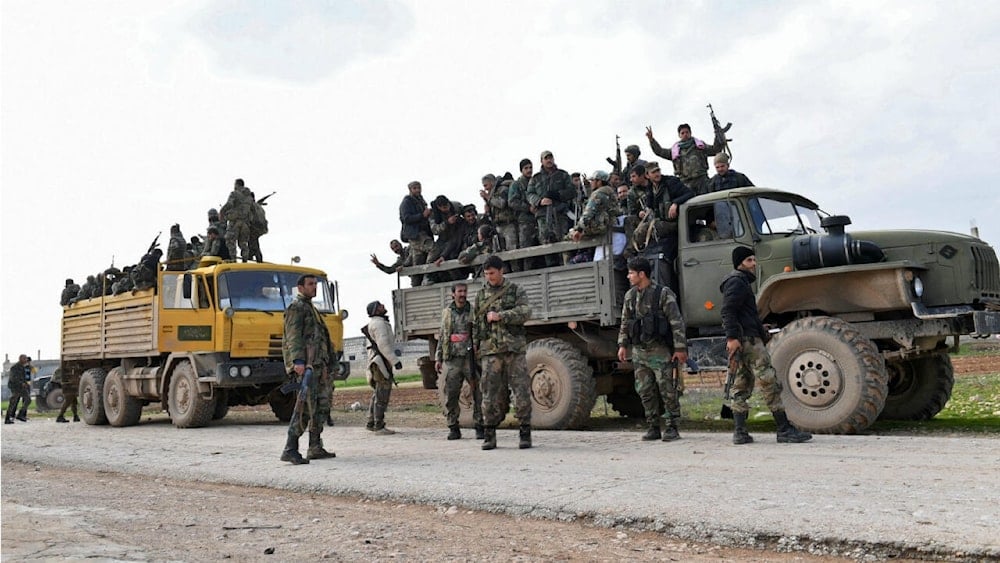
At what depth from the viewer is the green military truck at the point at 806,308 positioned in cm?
823

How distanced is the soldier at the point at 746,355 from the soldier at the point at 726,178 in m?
2.69

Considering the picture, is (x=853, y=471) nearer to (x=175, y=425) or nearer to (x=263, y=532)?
(x=263, y=532)

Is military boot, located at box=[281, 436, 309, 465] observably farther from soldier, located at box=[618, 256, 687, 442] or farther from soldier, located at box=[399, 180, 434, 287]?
soldier, located at box=[399, 180, 434, 287]

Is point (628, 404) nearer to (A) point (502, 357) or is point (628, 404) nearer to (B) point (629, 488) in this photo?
(A) point (502, 357)

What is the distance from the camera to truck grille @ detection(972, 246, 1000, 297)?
27.4ft

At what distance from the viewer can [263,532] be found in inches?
201

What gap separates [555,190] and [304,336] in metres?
4.54

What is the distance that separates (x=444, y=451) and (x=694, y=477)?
3196 mm

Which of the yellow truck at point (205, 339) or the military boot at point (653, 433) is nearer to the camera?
the military boot at point (653, 433)

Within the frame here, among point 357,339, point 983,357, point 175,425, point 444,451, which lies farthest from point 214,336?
point 357,339

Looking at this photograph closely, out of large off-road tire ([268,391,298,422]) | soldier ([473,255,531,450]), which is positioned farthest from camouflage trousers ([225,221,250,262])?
soldier ([473,255,531,450])

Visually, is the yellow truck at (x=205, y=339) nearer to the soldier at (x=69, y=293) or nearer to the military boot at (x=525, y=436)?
the soldier at (x=69, y=293)

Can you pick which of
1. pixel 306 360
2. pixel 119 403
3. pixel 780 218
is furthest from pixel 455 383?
pixel 119 403

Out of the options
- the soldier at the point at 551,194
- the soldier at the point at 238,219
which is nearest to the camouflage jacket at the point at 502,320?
the soldier at the point at 551,194
